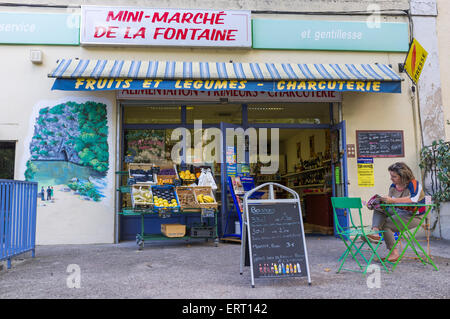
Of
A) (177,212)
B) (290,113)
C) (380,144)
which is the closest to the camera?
(177,212)

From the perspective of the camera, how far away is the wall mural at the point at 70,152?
7645mm

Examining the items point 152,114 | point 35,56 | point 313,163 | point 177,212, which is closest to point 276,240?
point 177,212

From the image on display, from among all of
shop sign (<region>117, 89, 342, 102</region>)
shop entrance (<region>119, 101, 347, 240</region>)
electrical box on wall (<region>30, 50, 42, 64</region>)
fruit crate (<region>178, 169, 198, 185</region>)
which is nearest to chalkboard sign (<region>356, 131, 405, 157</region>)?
shop entrance (<region>119, 101, 347, 240</region>)

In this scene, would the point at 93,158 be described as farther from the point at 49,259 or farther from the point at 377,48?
the point at 377,48

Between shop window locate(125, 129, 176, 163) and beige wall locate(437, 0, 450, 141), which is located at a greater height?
beige wall locate(437, 0, 450, 141)

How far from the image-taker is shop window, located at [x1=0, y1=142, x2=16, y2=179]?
8039 millimetres

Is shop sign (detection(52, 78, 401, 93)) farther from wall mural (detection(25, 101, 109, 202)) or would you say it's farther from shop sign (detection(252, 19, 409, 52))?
shop sign (detection(252, 19, 409, 52))

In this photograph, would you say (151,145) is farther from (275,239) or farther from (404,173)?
(404,173)

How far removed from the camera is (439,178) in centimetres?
785

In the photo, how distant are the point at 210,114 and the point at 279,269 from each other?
4.94m

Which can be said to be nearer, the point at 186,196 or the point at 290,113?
the point at 186,196

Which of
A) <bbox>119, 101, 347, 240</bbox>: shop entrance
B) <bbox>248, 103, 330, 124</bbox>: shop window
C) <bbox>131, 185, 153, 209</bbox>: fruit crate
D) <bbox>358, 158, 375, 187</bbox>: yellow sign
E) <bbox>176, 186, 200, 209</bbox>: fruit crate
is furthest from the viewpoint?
<bbox>248, 103, 330, 124</bbox>: shop window

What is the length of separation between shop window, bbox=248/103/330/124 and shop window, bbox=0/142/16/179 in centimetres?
486

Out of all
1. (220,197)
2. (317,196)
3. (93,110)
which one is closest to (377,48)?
(317,196)
